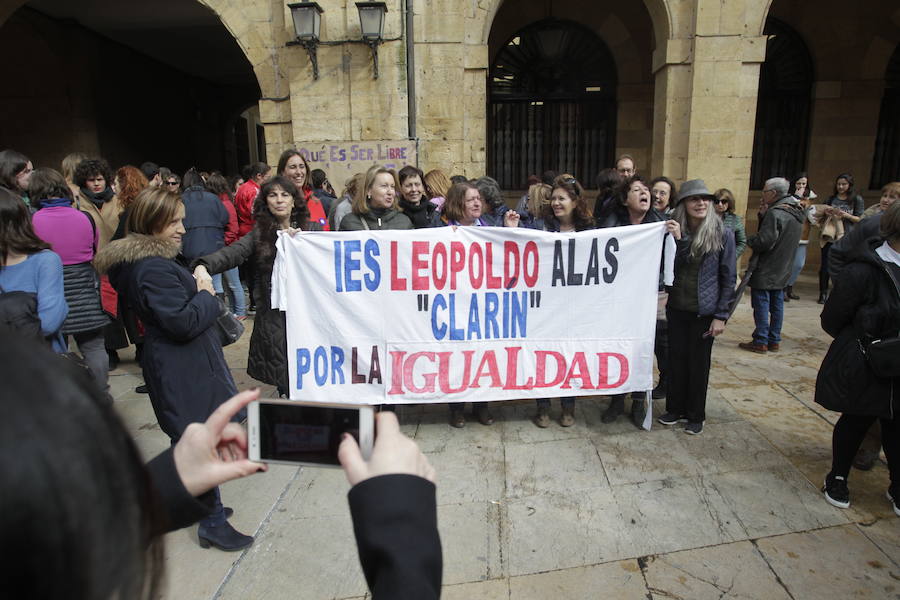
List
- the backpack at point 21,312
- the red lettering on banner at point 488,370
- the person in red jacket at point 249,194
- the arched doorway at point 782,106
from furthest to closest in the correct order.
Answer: the arched doorway at point 782,106
the person in red jacket at point 249,194
the red lettering on banner at point 488,370
the backpack at point 21,312

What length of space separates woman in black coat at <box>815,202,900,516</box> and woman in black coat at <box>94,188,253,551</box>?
11.0 feet

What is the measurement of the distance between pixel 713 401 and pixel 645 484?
1686 mm

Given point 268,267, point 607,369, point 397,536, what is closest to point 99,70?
point 268,267

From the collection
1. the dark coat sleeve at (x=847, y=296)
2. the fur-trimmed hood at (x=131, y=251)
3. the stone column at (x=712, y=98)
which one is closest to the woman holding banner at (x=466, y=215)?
the dark coat sleeve at (x=847, y=296)

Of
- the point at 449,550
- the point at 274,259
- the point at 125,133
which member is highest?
the point at 125,133

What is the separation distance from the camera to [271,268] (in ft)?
13.4

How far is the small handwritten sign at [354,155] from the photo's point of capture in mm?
8383

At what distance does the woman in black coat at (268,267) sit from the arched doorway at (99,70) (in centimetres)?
842

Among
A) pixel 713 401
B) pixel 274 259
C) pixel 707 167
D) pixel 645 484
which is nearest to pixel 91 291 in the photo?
pixel 274 259

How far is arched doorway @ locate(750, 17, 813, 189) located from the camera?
36.1 ft

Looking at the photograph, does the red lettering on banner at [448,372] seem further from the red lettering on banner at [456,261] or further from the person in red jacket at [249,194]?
the person in red jacket at [249,194]

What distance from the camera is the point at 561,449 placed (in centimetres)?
406

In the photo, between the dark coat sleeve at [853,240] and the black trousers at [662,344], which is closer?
the dark coat sleeve at [853,240]

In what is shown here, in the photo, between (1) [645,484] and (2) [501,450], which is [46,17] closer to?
(2) [501,450]
